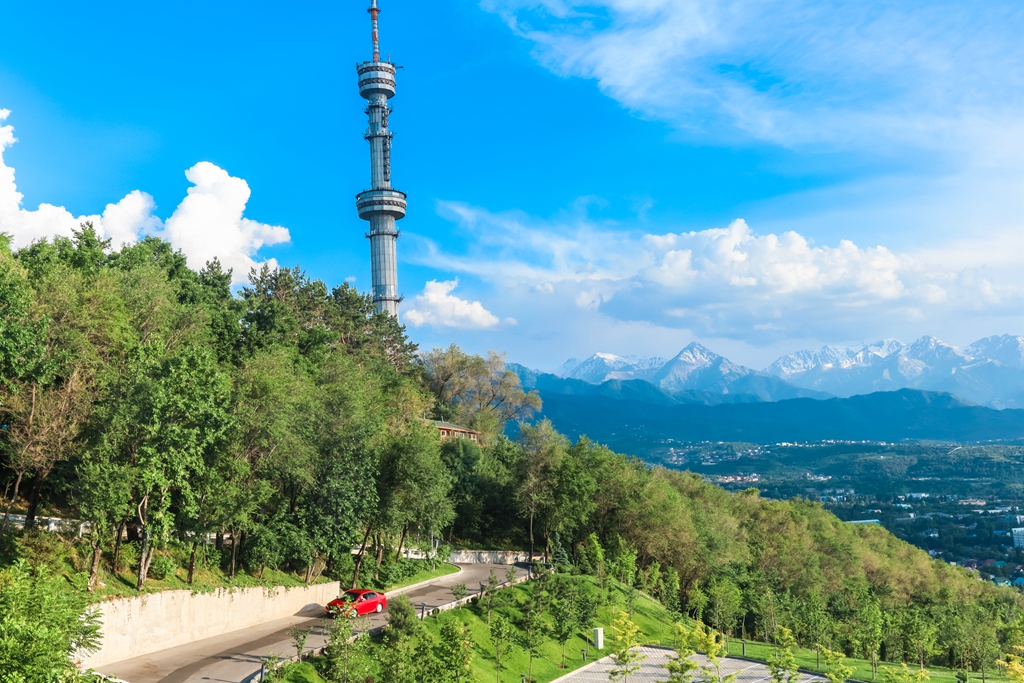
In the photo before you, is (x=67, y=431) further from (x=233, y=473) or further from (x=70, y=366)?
(x=233, y=473)

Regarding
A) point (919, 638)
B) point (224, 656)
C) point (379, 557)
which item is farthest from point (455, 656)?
point (919, 638)

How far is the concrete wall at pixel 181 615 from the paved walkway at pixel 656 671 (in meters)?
13.2

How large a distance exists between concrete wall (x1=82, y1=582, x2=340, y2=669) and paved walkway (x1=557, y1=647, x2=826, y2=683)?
43.1ft

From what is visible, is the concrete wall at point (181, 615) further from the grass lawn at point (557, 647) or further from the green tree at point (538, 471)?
the green tree at point (538, 471)

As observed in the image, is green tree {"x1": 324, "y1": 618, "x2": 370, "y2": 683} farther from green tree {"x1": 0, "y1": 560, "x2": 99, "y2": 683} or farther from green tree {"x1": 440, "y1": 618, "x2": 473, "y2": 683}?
green tree {"x1": 0, "y1": 560, "x2": 99, "y2": 683}

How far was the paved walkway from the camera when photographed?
33.6m

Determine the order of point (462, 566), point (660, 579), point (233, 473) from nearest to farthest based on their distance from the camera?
1. point (233, 473)
2. point (462, 566)
3. point (660, 579)

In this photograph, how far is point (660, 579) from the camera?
186ft

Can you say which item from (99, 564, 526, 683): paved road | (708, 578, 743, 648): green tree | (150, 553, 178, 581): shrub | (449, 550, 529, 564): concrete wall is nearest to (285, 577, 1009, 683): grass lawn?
(99, 564, 526, 683): paved road

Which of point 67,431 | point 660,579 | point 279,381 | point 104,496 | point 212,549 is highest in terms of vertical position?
point 279,381

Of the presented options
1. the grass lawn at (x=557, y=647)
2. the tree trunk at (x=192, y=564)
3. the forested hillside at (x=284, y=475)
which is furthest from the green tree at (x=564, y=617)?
the tree trunk at (x=192, y=564)

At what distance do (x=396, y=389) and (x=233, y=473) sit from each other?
33470 mm

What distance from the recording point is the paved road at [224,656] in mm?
A: 24594

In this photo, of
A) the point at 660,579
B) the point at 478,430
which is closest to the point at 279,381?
the point at 660,579
